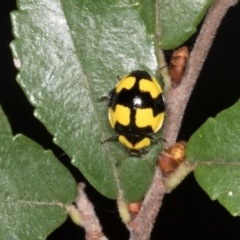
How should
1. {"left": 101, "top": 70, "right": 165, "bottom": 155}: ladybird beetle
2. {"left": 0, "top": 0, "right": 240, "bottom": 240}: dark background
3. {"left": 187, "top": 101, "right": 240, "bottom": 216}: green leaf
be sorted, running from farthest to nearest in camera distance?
{"left": 0, "top": 0, "right": 240, "bottom": 240}: dark background, {"left": 101, "top": 70, "right": 165, "bottom": 155}: ladybird beetle, {"left": 187, "top": 101, "right": 240, "bottom": 216}: green leaf

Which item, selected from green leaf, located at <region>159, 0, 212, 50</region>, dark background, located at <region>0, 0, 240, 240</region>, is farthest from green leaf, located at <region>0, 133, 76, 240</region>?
dark background, located at <region>0, 0, 240, 240</region>

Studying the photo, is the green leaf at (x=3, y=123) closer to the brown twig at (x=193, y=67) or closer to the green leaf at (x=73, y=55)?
the green leaf at (x=73, y=55)

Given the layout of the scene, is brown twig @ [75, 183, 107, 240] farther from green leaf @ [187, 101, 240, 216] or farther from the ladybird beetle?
green leaf @ [187, 101, 240, 216]

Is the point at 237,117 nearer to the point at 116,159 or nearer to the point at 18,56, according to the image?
the point at 116,159

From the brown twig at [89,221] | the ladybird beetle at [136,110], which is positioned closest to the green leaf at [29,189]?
the brown twig at [89,221]

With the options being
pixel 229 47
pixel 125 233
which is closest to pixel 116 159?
pixel 125 233

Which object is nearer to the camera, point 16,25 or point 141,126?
point 16,25
